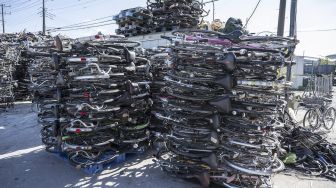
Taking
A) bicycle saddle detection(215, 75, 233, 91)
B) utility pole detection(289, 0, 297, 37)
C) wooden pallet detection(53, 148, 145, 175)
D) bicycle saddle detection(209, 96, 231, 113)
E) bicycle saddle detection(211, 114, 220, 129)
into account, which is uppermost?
utility pole detection(289, 0, 297, 37)

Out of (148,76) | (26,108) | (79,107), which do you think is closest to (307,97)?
(148,76)

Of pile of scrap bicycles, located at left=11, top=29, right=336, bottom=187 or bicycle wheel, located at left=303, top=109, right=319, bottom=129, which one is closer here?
pile of scrap bicycles, located at left=11, top=29, right=336, bottom=187

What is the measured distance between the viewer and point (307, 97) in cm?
1098

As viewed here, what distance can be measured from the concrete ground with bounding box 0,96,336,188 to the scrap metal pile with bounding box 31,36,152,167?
0.28 meters

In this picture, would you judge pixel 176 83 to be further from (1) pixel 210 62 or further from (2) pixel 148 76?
(2) pixel 148 76

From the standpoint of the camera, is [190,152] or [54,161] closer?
[190,152]

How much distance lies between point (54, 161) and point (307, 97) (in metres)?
9.65

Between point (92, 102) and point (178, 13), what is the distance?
25.1 feet

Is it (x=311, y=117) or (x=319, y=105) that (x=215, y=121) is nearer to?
(x=311, y=117)

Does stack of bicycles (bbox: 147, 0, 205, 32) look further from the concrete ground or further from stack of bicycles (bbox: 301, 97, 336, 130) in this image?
the concrete ground

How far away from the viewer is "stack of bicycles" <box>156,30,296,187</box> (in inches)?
166

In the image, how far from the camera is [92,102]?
505 centimetres

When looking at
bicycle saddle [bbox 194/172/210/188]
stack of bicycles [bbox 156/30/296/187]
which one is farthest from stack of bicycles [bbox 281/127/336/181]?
bicycle saddle [bbox 194/172/210/188]

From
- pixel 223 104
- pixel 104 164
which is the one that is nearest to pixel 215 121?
pixel 223 104
